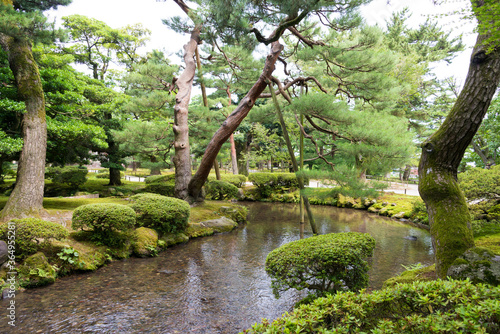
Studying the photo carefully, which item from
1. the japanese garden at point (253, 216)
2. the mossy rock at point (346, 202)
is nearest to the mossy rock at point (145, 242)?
the japanese garden at point (253, 216)

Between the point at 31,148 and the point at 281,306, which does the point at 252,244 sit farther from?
the point at 31,148

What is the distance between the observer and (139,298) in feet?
11.6

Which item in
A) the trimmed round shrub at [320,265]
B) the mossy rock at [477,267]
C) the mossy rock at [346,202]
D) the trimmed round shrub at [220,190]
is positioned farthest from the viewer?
the mossy rock at [346,202]

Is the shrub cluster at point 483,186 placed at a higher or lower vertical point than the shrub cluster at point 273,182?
higher

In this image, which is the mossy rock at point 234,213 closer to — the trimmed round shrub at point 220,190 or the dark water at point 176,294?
the dark water at point 176,294

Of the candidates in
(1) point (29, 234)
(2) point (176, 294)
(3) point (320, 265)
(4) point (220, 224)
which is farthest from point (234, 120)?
(3) point (320, 265)

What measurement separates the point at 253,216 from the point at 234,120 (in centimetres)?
405

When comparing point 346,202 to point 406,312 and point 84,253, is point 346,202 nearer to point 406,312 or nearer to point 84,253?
point 84,253

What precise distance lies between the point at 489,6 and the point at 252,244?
5607 millimetres

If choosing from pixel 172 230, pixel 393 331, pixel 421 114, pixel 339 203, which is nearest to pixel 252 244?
pixel 172 230

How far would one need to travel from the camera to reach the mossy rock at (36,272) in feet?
12.1

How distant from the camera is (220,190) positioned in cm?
1181

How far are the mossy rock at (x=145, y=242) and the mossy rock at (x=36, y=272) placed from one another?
1491 mm

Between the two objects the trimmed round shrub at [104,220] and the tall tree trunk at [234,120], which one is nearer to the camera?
the trimmed round shrub at [104,220]
